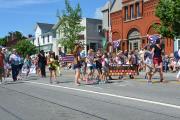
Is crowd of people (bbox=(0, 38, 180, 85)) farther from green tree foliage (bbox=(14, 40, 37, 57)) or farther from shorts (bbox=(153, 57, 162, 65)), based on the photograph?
green tree foliage (bbox=(14, 40, 37, 57))

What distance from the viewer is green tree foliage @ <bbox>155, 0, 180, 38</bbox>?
34281mm

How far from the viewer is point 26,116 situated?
35.8ft

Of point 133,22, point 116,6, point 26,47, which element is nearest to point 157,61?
point 133,22

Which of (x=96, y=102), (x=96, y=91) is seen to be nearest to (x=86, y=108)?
(x=96, y=102)

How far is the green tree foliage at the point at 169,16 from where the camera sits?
34.3 m

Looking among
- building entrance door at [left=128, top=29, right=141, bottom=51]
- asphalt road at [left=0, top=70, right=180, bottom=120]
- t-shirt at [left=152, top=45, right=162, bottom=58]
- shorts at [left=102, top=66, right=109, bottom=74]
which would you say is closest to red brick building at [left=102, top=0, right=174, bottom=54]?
building entrance door at [left=128, top=29, right=141, bottom=51]

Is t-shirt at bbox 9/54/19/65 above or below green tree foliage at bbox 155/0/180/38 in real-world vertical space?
below

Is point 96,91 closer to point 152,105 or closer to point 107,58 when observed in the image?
point 152,105

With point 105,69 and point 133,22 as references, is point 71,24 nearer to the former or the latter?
point 133,22

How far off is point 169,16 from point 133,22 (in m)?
17.4

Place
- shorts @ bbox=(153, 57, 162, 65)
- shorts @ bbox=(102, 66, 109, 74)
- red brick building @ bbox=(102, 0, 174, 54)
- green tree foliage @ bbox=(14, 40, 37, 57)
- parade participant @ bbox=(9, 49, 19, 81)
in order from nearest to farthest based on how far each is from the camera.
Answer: shorts @ bbox=(153, 57, 162, 65) < shorts @ bbox=(102, 66, 109, 74) < parade participant @ bbox=(9, 49, 19, 81) < red brick building @ bbox=(102, 0, 174, 54) < green tree foliage @ bbox=(14, 40, 37, 57)

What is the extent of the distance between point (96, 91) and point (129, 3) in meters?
37.9

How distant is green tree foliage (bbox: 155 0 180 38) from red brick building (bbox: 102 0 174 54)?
358 inches

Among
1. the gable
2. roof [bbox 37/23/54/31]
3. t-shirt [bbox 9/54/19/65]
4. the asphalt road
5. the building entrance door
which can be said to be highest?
roof [bbox 37/23/54/31]
